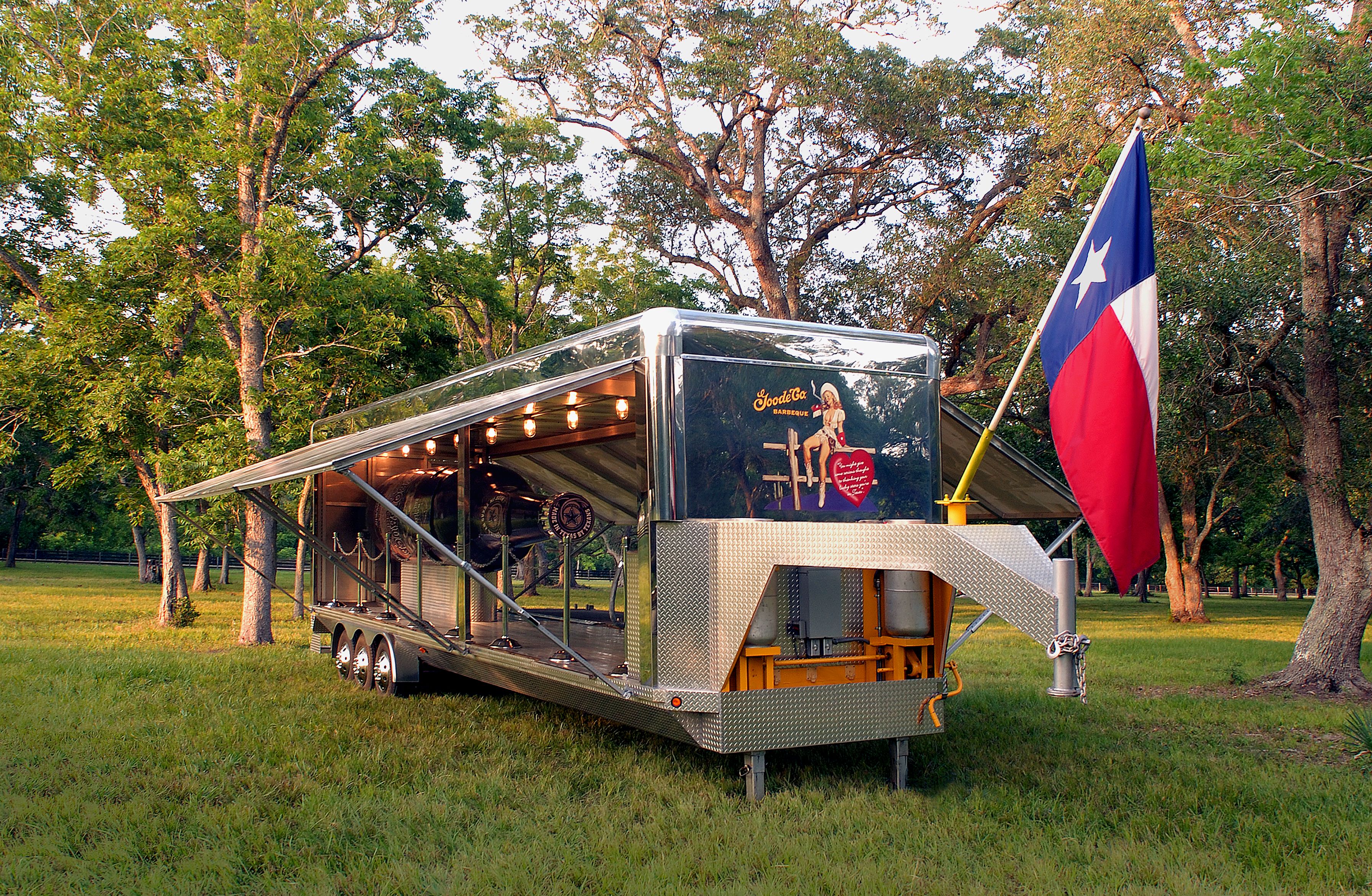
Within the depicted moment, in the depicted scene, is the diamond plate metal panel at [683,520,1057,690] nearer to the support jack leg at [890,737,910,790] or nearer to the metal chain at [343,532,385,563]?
the support jack leg at [890,737,910,790]

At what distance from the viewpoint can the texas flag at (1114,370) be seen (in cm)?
553

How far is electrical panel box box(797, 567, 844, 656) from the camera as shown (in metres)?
6.89

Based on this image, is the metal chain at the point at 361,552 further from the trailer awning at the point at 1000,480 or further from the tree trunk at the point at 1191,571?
the tree trunk at the point at 1191,571

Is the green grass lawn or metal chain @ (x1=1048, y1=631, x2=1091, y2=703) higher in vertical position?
metal chain @ (x1=1048, y1=631, x2=1091, y2=703)

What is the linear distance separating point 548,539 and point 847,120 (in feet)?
59.1

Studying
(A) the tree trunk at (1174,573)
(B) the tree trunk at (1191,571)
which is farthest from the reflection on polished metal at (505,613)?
(A) the tree trunk at (1174,573)

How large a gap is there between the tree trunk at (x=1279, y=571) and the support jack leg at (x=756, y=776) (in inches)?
1582

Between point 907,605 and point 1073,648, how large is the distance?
2.17m

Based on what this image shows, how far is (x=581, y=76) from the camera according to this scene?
23531 millimetres

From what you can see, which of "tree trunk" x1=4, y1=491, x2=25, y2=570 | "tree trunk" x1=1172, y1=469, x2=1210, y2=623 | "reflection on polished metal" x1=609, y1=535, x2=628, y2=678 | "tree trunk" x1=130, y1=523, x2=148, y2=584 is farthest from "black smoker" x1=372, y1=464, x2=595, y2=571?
"tree trunk" x1=4, y1=491, x2=25, y2=570

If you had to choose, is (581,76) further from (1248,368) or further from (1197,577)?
(1197,577)

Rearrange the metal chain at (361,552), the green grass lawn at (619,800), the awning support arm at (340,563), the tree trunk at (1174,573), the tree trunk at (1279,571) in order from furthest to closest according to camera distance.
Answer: the tree trunk at (1279,571) < the tree trunk at (1174,573) < the metal chain at (361,552) < the awning support arm at (340,563) < the green grass lawn at (619,800)

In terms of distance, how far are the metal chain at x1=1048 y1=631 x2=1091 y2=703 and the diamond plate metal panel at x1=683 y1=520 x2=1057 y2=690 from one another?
3.05 feet

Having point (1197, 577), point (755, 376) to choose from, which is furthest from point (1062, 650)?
point (1197, 577)
